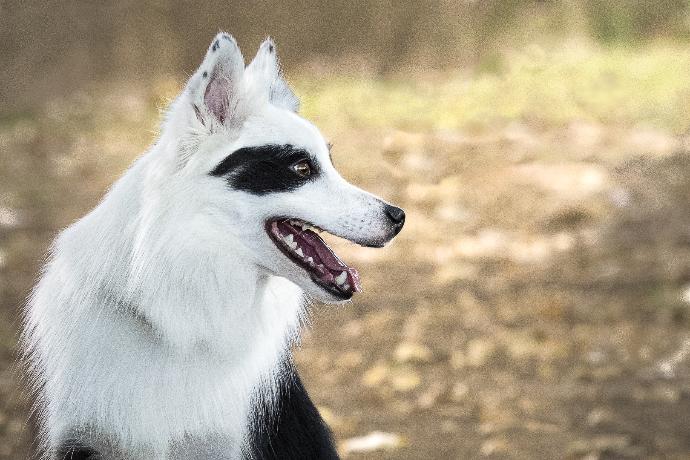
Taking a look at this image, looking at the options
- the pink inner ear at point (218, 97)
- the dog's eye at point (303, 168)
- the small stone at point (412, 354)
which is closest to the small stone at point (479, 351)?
the small stone at point (412, 354)

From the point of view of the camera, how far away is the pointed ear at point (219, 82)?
8.96ft

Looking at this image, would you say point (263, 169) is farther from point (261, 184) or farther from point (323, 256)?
point (323, 256)

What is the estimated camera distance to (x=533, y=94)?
9.41m

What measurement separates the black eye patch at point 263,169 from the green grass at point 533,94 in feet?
19.4

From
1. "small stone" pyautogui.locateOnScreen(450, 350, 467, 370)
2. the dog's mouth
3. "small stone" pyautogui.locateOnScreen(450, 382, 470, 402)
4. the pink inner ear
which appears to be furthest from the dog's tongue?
"small stone" pyautogui.locateOnScreen(450, 350, 467, 370)

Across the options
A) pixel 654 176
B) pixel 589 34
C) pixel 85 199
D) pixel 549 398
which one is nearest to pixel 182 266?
pixel 549 398

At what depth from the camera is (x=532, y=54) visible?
33.7 ft

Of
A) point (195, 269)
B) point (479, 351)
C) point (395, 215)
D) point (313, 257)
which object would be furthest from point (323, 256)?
point (479, 351)

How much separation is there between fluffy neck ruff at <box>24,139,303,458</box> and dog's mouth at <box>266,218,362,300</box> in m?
0.11

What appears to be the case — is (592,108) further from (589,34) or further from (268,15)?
(268,15)

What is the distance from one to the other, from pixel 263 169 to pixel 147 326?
49cm

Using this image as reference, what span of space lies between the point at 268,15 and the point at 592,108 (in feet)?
9.52

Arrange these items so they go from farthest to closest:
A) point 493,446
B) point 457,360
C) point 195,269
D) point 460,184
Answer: point 460,184
point 457,360
point 493,446
point 195,269

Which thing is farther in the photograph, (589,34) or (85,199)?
(589,34)
